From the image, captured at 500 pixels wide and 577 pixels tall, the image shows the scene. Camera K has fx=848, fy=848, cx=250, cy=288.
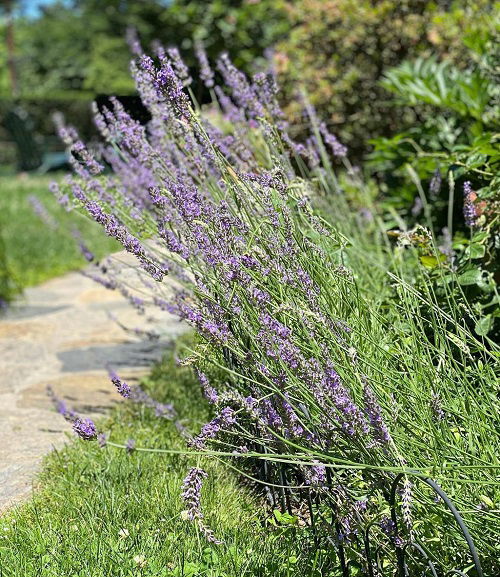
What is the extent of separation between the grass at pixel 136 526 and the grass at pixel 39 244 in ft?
10.7

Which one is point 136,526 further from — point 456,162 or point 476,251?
point 456,162

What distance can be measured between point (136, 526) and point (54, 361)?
2329mm

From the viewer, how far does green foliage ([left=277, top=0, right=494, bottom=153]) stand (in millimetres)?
5777

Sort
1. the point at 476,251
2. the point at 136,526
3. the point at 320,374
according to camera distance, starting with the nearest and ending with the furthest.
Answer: the point at 320,374, the point at 136,526, the point at 476,251

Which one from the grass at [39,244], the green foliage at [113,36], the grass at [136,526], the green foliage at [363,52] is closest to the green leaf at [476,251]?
the grass at [136,526]

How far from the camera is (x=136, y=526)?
234 centimetres

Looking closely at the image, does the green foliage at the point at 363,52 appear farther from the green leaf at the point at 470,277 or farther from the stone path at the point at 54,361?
the green leaf at the point at 470,277

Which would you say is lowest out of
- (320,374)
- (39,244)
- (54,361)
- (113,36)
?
(113,36)

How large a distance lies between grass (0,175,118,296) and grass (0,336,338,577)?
3276 millimetres

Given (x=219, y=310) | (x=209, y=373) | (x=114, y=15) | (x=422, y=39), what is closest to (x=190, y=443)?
(x=219, y=310)

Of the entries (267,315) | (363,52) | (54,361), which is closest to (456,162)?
(267,315)

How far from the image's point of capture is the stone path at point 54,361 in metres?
3.18

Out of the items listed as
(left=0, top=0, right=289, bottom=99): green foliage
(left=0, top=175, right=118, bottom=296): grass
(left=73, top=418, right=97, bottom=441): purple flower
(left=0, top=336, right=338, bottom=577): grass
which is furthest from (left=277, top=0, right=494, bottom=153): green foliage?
(left=73, top=418, right=97, bottom=441): purple flower

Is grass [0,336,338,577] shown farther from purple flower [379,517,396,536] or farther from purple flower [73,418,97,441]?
purple flower [73,418,97,441]
